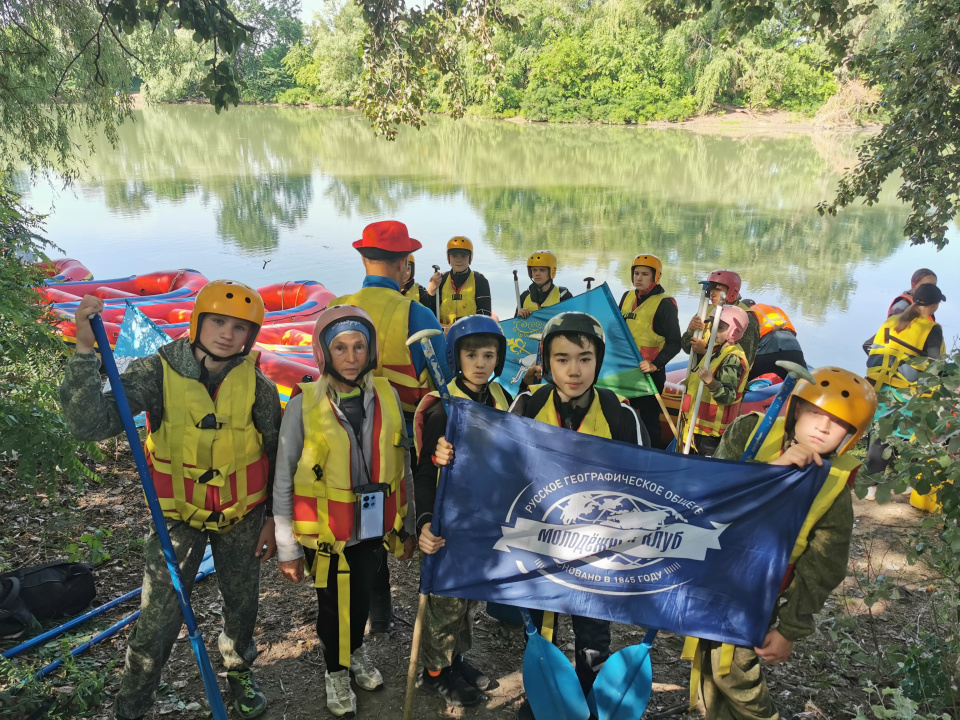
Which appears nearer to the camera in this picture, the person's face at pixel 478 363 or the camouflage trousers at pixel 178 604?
the camouflage trousers at pixel 178 604

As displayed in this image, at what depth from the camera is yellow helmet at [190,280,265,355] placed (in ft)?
11.1

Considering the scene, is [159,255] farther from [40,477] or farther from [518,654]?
[518,654]

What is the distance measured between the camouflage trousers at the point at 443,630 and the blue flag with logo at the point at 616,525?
426mm

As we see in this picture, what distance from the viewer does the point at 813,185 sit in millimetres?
27906

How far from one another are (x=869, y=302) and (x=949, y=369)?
591 inches

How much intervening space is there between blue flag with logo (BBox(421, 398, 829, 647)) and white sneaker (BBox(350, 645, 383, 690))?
111 cm

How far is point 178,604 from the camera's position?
3.42 metres

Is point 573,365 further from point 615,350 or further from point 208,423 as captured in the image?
point 615,350

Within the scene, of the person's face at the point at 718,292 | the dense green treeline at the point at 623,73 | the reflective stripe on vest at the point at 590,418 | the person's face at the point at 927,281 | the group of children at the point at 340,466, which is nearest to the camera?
the group of children at the point at 340,466

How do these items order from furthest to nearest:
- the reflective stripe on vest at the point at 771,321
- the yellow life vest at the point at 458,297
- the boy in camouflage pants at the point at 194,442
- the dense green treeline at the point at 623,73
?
the dense green treeline at the point at 623,73 → the reflective stripe on vest at the point at 771,321 → the yellow life vest at the point at 458,297 → the boy in camouflage pants at the point at 194,442

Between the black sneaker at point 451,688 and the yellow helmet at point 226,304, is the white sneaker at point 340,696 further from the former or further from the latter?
the yellow helmet at point 226,304

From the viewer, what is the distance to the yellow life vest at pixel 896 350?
680cm

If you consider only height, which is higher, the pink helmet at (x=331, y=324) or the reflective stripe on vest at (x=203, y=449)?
the pink helmet at (x=331, y=324)

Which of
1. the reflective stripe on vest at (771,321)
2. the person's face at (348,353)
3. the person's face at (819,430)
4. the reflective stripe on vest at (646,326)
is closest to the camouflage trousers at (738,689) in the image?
the person's face at (819,430)
